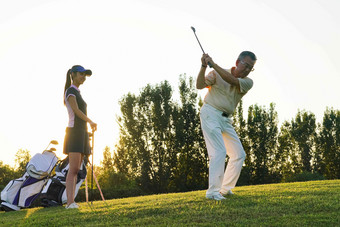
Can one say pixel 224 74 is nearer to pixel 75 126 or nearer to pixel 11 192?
pixel 75 126

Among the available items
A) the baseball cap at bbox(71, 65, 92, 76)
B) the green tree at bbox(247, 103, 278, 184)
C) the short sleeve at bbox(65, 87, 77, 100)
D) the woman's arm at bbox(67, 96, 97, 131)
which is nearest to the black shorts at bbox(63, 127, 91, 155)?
the woman's arm at bbox(67, 96, 97, 131)

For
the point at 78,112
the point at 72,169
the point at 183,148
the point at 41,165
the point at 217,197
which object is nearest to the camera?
the point at 217,197

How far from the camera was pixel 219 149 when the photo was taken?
19.2ft

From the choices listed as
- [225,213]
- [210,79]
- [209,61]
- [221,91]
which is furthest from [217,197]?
[209,61]

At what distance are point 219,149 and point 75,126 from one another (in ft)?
8.01

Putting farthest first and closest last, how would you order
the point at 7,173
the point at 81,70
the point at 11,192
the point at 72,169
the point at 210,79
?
1. the point at 7,173
2. the point at 11,192
3. the point at 81,70
4. the point at 72,169
5. the point at 210,79

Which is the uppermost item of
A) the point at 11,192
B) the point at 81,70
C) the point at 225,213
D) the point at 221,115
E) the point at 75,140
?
the point at 81,70

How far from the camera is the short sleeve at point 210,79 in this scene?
5980 mm

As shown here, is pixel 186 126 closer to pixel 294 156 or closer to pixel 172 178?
pixel 172 178

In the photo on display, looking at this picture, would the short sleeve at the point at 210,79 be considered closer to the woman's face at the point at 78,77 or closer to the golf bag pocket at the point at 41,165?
the woman's face at the point at 78,77

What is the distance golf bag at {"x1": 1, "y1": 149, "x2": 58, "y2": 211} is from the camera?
8.30 m

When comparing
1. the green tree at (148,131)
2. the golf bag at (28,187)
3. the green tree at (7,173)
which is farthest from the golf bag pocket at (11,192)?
the green tree at (148,131)

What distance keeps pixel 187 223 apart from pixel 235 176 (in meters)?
1.90

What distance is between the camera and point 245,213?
188 inches
